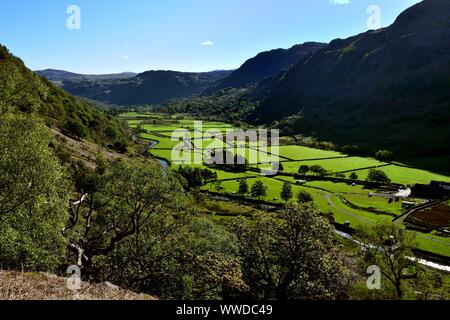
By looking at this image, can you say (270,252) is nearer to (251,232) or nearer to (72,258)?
(251,232)

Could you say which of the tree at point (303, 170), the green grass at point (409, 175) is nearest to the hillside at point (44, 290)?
the tree at point (303, 170)

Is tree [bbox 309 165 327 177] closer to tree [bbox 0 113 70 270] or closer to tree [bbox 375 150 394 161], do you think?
tree [bbox 375 150 394 161]

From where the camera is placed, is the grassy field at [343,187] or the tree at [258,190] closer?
the grassy field at [343,187]

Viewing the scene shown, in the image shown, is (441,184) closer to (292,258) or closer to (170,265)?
(292,258)

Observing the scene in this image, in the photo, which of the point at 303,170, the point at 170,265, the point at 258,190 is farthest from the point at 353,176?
the point at 170,265

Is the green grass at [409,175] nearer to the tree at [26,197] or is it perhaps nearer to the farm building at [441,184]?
the farm building at [441,184]
